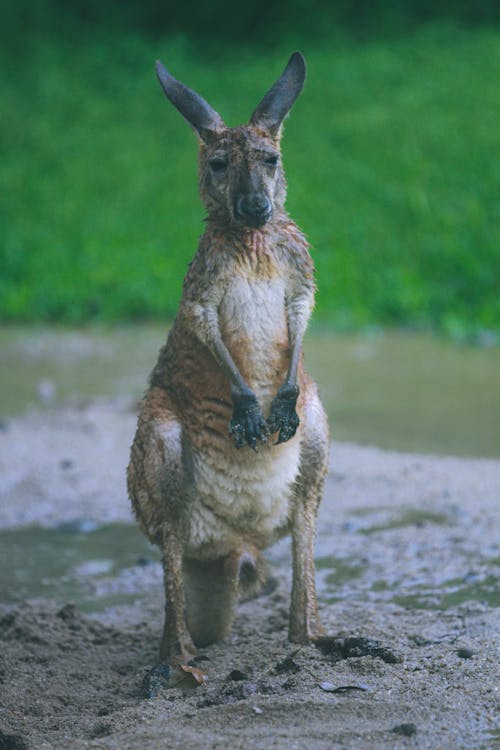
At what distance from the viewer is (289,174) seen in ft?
40.8

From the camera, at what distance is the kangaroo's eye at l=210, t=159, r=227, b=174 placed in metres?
3.88

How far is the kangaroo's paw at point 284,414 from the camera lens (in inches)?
149

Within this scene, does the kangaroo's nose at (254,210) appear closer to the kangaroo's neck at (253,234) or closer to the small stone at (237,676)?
the kangaroo's neck at (253,234)

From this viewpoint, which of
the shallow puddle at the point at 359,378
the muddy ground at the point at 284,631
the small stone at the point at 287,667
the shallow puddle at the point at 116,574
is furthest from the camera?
the shallow puddle at the point at 359,378

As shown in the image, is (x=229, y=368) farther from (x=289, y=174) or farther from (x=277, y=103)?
(x=289, y=174)

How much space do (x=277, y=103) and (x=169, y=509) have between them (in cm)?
133

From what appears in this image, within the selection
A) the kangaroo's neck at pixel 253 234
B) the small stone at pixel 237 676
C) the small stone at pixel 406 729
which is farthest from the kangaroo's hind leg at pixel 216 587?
the small stone at pixel 406 729

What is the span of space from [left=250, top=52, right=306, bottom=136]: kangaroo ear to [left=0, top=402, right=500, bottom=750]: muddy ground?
1.62 meters

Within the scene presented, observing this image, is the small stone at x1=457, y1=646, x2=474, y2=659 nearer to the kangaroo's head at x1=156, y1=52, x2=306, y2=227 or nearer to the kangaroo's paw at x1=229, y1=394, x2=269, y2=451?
the kangaroo's paw at x1=229, y1=394, x2=269, y2=451

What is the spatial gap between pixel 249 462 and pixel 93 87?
41.9 ft

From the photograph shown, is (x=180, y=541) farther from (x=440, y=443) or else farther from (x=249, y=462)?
(x=440, y=443)

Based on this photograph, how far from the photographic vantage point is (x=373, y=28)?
55.5ft

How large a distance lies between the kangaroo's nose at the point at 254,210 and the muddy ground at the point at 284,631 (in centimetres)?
127

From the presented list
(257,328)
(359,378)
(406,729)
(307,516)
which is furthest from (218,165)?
(359,378)
